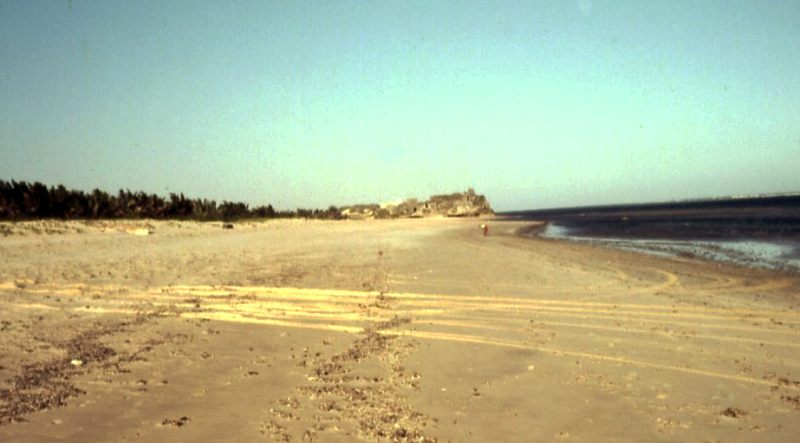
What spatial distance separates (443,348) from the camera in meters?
5.49

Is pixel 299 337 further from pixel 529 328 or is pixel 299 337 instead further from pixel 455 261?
pixel 455 261

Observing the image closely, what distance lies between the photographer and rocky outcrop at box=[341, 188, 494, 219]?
88.0 meters

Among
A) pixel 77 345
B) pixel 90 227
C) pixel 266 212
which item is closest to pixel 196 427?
pixel 77 345

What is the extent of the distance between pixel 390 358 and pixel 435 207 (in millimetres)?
87892

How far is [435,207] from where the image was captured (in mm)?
92562

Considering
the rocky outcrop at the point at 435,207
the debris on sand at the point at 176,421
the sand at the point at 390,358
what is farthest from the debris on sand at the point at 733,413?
the rocky outcrop at the point at 435,207

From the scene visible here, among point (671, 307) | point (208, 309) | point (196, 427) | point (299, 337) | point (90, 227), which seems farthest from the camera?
point (90, 227)

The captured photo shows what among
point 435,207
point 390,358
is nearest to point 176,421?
point 390,358

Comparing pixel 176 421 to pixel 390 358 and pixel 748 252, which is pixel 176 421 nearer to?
pixel 390 358

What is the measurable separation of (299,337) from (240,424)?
2.46 m

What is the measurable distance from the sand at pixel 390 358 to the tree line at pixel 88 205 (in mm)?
17539

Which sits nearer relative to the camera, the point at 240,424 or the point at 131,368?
the point at 240,424

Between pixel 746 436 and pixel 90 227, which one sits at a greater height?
pixel 90 227

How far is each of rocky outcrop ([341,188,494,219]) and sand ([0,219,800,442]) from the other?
7526cm
